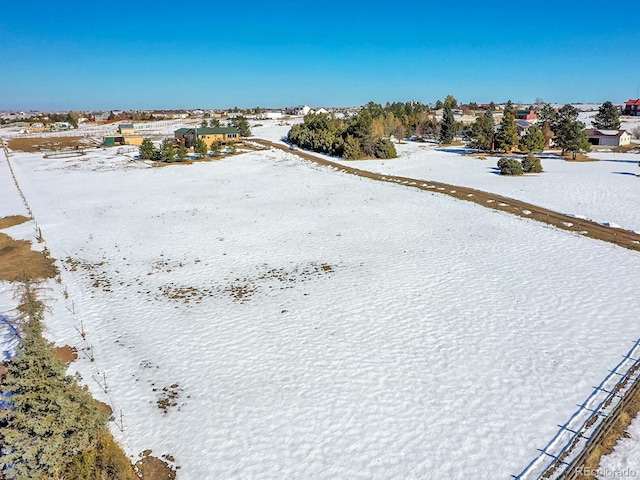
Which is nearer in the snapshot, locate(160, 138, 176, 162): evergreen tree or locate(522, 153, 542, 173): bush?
locate(522, 153, 542, 173): bush

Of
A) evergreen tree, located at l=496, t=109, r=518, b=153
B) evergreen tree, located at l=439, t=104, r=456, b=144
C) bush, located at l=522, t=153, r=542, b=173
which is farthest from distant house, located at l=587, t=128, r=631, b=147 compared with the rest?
bush, located at l=522, t=153, r=542, b=173

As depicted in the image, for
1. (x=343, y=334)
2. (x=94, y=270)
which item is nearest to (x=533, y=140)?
(x=343, y=334)

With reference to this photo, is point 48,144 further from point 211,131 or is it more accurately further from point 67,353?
point 67,353

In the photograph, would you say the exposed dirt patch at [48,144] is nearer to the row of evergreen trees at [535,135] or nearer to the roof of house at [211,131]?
the roof of house at [211,131]

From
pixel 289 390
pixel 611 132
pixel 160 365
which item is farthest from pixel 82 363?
pixel 611 132

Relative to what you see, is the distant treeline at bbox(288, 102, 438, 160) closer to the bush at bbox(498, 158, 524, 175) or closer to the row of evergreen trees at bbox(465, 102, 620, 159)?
the row of evergreen trees at bbox(465, 102, 620, 159)
